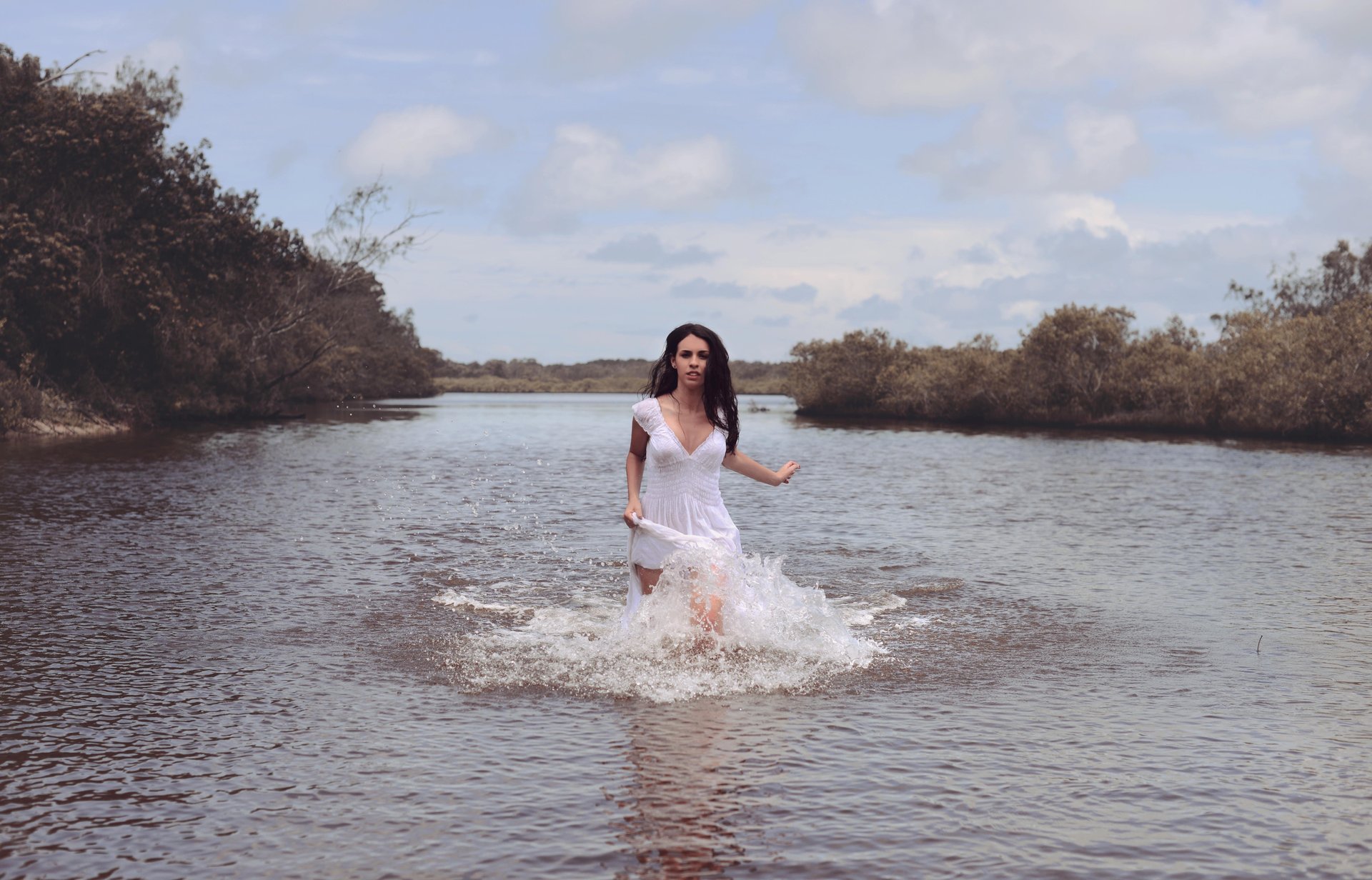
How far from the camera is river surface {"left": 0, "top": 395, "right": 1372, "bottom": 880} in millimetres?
4984

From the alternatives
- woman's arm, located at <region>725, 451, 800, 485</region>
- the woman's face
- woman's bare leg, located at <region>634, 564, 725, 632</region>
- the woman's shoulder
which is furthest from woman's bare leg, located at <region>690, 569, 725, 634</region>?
the woman's face

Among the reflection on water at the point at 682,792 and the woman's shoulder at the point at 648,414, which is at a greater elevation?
the woman's shoulder at the point at 648,414

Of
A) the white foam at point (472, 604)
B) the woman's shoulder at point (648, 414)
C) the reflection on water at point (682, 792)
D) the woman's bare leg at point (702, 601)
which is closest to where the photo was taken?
the reflection on water at point (682, 792)

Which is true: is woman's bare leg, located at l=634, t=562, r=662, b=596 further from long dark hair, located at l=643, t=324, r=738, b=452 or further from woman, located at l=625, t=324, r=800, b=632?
long dark hair, located at l=643, t=324, r=738, b=452

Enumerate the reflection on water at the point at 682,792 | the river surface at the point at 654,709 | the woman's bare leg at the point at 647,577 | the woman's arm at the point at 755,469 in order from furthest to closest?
the woman's arm at the point at 755,469 < the woman's bare leg at the point at 647,577 < the river surface at the point at 654,709 < the reflection on water at the point at 682,792

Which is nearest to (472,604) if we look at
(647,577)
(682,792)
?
(647,577)

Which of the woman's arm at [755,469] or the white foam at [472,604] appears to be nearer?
the woman's arm at [755,469]

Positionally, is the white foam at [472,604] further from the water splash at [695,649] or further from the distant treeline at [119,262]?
the distant treeline at [119,262]

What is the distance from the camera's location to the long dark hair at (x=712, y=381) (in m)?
7.99

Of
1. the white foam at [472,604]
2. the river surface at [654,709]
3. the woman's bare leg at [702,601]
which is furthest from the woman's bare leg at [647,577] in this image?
the white foam at [472,604]

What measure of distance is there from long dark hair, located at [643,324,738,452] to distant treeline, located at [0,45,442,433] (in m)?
31.4

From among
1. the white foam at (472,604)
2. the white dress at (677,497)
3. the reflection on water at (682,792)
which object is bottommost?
the white foam at (472,604)

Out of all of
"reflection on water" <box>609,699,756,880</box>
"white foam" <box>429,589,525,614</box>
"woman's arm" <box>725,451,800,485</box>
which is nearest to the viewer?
"reflection on water" <box>609,699,756,880</box>

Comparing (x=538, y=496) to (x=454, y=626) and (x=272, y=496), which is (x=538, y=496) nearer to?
(x=272, y=496)
